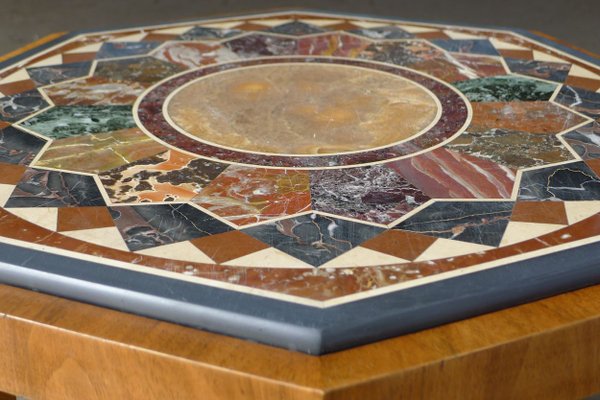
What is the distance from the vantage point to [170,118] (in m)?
1.99

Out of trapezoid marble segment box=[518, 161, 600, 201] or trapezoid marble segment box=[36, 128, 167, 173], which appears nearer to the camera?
trapezoid marble segment box=[518, 161, 600, 201]

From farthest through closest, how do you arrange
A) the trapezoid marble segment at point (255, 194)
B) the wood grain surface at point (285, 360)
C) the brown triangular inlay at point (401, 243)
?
the trapezoid marble segment at point (255, 194), the brown triangular inlay at point (401, 243), the wood grain surface at point (285, 360)

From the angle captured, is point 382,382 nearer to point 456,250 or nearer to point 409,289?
point 409,289

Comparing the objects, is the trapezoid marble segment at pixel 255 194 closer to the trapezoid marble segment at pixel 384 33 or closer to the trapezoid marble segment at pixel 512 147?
the trapezoid marble segment at pixel 512 147

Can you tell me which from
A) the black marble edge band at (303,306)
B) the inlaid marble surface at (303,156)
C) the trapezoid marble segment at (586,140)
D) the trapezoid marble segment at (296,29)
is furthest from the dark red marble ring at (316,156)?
the black marble edge band at (303,306)

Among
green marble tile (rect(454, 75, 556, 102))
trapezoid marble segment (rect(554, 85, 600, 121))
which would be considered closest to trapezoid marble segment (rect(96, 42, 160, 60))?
green marble tile (rect(454, 75, 556, 102))

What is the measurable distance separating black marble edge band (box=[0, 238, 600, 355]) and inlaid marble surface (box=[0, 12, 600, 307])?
3cm

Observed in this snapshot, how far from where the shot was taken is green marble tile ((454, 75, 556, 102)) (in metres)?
2.13

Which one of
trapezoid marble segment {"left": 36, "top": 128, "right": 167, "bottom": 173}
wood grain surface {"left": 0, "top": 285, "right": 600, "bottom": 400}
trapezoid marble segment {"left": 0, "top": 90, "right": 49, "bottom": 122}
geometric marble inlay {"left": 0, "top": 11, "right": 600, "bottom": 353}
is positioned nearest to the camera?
wood grain surface {"left": 0, "top": 285, "right": 600, "bottom": 400}

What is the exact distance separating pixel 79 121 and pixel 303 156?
1.92 feet

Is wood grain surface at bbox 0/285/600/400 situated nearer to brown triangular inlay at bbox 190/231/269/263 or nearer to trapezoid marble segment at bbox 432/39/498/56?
brown triangular inlay at bbox 190/231/269/263

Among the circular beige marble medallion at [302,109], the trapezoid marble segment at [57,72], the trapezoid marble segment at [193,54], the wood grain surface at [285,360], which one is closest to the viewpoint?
the wood grain surface at [285,360]

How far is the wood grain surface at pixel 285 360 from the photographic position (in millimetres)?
1138

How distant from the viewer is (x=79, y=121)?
6.53 feet
